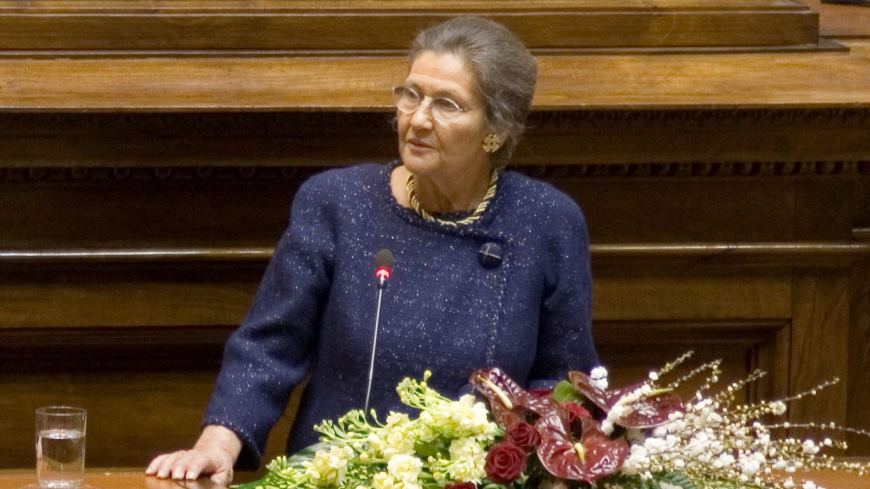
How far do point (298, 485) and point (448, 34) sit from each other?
90 cm

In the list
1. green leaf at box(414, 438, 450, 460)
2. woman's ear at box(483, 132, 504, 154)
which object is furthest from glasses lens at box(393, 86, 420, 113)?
green leaf at box(414, 438, 450, 460)

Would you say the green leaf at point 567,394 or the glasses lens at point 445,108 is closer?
the green leaf at point 567,394

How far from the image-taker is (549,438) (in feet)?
5.73

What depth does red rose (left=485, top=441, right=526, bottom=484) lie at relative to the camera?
1.71 m

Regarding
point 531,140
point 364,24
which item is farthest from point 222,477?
point 364,24

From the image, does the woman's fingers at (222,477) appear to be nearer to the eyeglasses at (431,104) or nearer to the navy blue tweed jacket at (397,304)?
the navy blue tweed jacket at (397,304)

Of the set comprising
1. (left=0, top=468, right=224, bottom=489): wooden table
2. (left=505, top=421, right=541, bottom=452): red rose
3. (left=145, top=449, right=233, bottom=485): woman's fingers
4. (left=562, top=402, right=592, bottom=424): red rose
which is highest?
(left=562, top=402, right=592, bottom=424): red rose

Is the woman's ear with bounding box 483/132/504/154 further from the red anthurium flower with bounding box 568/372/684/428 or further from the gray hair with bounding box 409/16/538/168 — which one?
the red anthurium flower with bounding box 568/372/684/428

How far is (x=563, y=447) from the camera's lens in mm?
1735

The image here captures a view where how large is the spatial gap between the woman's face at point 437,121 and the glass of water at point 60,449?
2.15 feet

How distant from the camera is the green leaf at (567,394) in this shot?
1842 mm

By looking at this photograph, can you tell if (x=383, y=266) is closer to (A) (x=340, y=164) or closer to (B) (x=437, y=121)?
(B) (x=437, y=121)

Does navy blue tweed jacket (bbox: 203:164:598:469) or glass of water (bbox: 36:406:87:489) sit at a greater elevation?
navy blue tweed jacket (bbox: 203:164:598:469)

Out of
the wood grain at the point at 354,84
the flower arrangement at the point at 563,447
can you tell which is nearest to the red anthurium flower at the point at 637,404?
the flower arrangement at the point at 563,447
